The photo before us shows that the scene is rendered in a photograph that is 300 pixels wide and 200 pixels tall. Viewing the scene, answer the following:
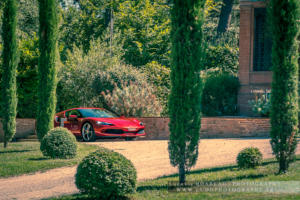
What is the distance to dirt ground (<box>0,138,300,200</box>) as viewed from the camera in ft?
30.0

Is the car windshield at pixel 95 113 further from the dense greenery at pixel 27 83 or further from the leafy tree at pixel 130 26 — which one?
the leafy tree at pixel 130 26

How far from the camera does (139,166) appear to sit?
11805 mm

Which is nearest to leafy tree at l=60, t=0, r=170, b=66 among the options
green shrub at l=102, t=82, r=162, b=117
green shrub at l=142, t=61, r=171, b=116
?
green shrub at l=142, t=61, r=171, b=116

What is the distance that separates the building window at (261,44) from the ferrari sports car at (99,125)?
744 centimetres

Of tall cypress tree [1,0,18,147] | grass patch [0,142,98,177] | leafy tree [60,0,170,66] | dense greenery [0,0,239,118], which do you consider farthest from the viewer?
leafy tree [60,0,170,66]

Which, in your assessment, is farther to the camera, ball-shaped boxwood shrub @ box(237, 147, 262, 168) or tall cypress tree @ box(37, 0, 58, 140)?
tall cypress tree @ box(37, 0, 58, 140)

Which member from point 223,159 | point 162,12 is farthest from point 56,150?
point 162,12

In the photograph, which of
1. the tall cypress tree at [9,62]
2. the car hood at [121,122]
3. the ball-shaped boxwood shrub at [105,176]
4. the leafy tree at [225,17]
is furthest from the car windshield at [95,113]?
the leafy tree at [225,17]

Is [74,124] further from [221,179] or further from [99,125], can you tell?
[221,179]

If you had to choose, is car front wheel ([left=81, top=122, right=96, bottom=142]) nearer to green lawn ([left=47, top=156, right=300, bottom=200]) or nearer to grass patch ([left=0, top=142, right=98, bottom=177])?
grass patch ([left=0, top=142, right=98, bottom=177])

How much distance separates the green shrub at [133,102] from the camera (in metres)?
21.1

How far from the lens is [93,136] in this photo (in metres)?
18.1

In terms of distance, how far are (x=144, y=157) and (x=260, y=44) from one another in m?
11.7

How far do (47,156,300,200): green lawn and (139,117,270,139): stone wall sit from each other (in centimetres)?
709
